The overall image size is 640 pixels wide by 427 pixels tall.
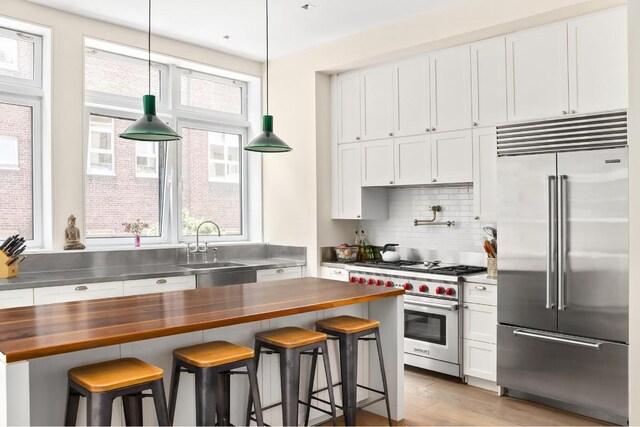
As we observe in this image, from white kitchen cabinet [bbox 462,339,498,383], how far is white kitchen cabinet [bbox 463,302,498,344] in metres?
0.05

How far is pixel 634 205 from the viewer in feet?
10.4

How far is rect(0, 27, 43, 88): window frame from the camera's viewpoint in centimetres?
444

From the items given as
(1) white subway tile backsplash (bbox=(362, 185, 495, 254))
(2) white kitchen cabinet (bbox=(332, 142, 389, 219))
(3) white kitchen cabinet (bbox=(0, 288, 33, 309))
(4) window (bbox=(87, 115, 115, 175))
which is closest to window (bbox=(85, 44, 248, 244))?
(4) window (bbox=(87, 115, 115, 175))

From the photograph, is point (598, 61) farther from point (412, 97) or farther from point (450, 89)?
point (412, 97)

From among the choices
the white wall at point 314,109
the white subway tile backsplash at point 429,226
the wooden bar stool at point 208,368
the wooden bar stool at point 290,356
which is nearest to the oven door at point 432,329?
the white subway tile backsplash at point 429,226

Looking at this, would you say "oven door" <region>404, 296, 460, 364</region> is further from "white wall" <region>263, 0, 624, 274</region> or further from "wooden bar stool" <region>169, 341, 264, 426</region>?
"wooden bar stool" <region>169, 341, 264, 426</region>

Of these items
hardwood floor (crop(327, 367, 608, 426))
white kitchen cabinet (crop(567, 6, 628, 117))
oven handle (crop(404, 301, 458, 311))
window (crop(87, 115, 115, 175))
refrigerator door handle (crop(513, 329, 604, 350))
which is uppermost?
white kitchen cabinet (crop(567, 6, 628, 117))

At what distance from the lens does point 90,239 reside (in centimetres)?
496

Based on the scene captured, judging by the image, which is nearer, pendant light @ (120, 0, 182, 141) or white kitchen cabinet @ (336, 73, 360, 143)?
pendant light @ (120, 0, 182, 141)

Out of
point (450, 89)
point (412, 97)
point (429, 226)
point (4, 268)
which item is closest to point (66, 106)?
point (4, 268)

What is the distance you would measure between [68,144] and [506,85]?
382 cm

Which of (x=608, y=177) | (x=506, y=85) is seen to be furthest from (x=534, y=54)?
(x=608, y=177)

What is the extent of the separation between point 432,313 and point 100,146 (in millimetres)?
3507

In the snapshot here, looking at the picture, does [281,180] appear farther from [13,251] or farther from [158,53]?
[13,251]
